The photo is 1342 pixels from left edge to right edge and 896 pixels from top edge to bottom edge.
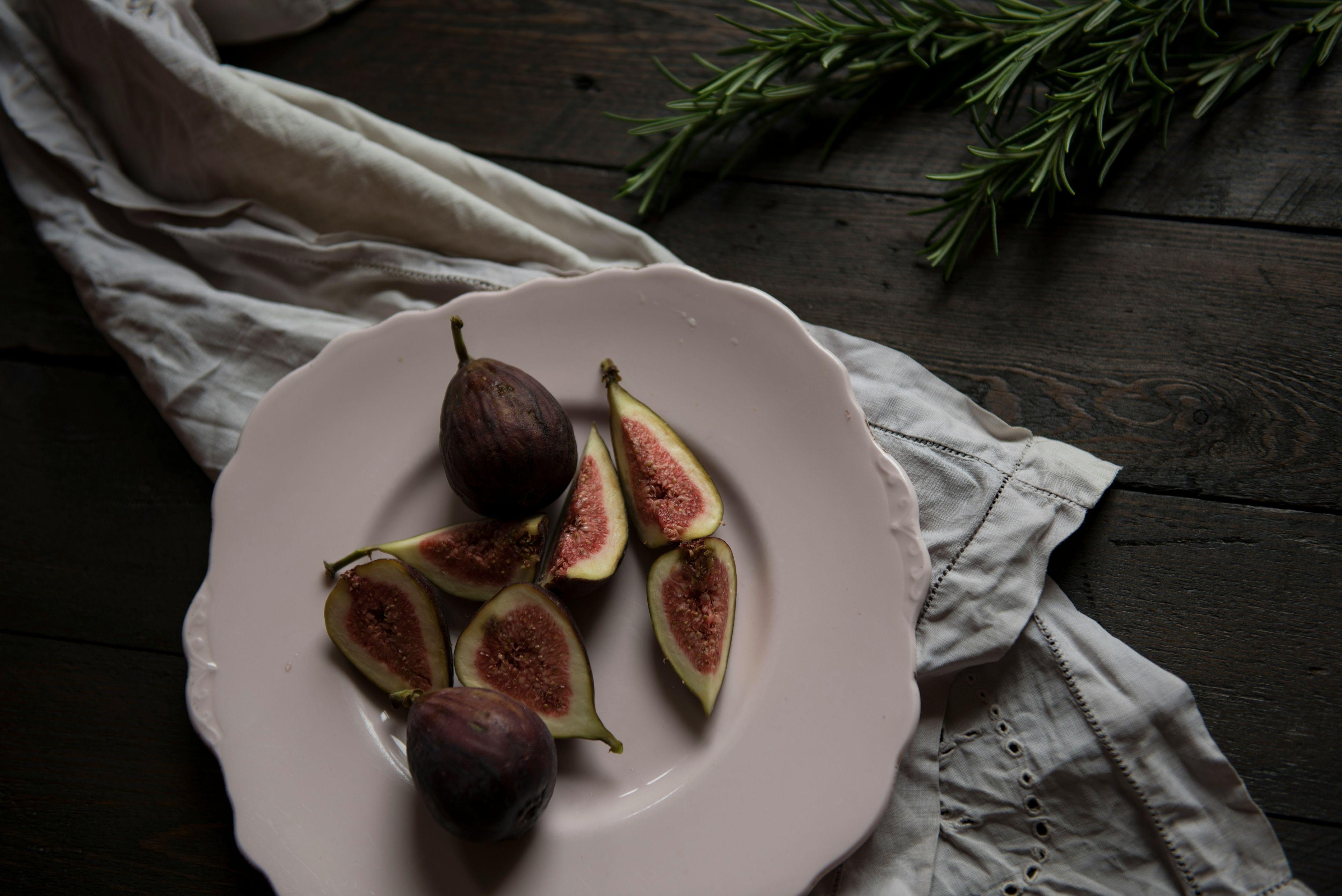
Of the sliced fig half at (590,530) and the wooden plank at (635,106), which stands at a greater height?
the wooden plank at (635,106)

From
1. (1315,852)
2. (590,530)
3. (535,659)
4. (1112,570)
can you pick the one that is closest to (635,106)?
(590,530)

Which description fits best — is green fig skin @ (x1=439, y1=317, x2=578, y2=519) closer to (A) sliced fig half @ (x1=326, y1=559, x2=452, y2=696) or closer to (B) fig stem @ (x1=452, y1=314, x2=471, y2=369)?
(B) fig stem @ (x1=452, y1=314, x2=471, y2=369)

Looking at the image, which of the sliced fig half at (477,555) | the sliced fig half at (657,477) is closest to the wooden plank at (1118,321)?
the sliced fig half at (657,477)

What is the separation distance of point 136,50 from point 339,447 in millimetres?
1116

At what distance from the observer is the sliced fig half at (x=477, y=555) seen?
1.68 meters

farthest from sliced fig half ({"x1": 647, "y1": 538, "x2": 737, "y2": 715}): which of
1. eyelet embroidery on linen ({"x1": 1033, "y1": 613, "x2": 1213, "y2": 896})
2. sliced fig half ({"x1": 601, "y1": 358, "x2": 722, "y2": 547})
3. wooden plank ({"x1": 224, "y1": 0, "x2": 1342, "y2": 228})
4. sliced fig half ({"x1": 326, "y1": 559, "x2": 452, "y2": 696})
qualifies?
wooden plank ({"x1": 224, "y1": 0, "x2": 1342, "y2": 228})

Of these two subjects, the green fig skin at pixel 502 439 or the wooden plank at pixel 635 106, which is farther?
the wooden plank at pixel 635 106

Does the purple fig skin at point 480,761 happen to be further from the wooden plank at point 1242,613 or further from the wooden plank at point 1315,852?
the wooden plank at point 1315,852

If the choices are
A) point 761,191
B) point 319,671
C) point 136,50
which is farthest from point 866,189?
point 136,50

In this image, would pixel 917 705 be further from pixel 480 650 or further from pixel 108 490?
pixel 108 490

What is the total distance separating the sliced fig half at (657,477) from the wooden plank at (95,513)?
105 centimetres

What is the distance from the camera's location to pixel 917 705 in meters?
1.55

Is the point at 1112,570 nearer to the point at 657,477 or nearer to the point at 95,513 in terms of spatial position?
the point at 657,477

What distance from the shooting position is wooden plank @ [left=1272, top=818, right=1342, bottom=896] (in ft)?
5.39
